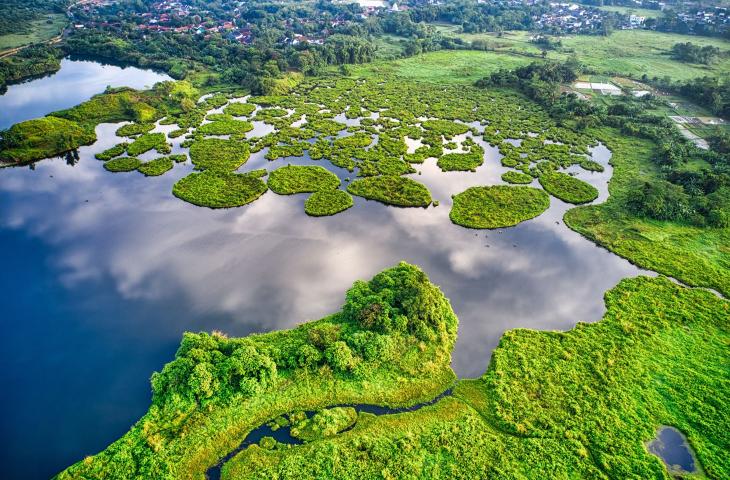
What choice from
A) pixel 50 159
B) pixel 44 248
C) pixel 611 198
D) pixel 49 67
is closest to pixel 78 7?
pixel 49 67

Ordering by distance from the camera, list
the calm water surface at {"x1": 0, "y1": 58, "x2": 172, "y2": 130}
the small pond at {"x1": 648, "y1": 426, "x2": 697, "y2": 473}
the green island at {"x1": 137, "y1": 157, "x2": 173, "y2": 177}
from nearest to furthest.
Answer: the small pond at {"x1": 648, "y1": 426, "x2": 697, "y2": 473}
the green island at {"x1": 137, "y1": 157, "x2": 173, "y2": 177}
the calm water surface at {"x1": 0, "y1": 58, "x2": 172, "y2": 130}

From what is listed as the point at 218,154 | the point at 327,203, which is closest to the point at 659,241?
the point at 327,203

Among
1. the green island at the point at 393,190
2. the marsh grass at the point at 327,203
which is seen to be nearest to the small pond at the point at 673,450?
the green island at the point at 393,190

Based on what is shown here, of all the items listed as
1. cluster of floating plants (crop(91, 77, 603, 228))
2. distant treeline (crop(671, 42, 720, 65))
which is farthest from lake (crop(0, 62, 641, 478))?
distant treeline (crop(671, 42, 720, 65))

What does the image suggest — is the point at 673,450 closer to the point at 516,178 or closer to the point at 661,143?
the point at 516,178

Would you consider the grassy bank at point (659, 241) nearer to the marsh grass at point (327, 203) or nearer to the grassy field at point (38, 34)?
the marsh grass at point (327, 203)

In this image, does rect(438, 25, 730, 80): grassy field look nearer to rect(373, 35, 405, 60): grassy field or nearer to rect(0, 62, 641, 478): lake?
rect(373, 35, 405, 60): grassy field
